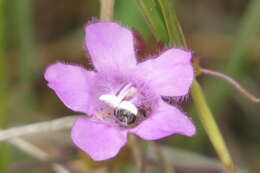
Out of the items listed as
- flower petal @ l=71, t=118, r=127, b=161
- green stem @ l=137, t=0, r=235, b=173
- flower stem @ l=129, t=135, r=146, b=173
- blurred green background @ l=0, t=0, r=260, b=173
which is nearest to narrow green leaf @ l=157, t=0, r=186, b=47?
green stem @ l=137, t=0, r=235, b=173

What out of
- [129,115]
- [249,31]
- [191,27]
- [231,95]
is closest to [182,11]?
[191,27]

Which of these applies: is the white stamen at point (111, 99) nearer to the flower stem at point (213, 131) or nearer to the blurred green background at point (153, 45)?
the flower stem at point (213, 131)

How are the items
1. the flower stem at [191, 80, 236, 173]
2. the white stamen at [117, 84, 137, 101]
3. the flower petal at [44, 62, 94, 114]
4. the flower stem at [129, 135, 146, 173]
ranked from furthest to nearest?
the flower stem at [129, 135, 146, 173], the white stamen at [117, 84, 137, 101], the flower stem at [191, 80, 236, 173], the flower petal at [44, 62, 94, 114]

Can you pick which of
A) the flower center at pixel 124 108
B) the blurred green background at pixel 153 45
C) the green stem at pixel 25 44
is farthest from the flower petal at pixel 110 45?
the green stem at pixel 25 44

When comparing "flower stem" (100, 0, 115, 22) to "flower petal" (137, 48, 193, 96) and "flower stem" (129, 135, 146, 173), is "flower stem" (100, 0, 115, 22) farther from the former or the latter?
"flower stem" (129, 135, 146, 173)

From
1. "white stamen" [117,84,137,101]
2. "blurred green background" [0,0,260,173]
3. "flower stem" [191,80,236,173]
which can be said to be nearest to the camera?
"flower stem" [191,80,236,173]

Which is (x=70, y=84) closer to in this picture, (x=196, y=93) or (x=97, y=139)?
(x=97, y=139)

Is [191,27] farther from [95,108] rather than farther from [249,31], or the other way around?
[95,108]
